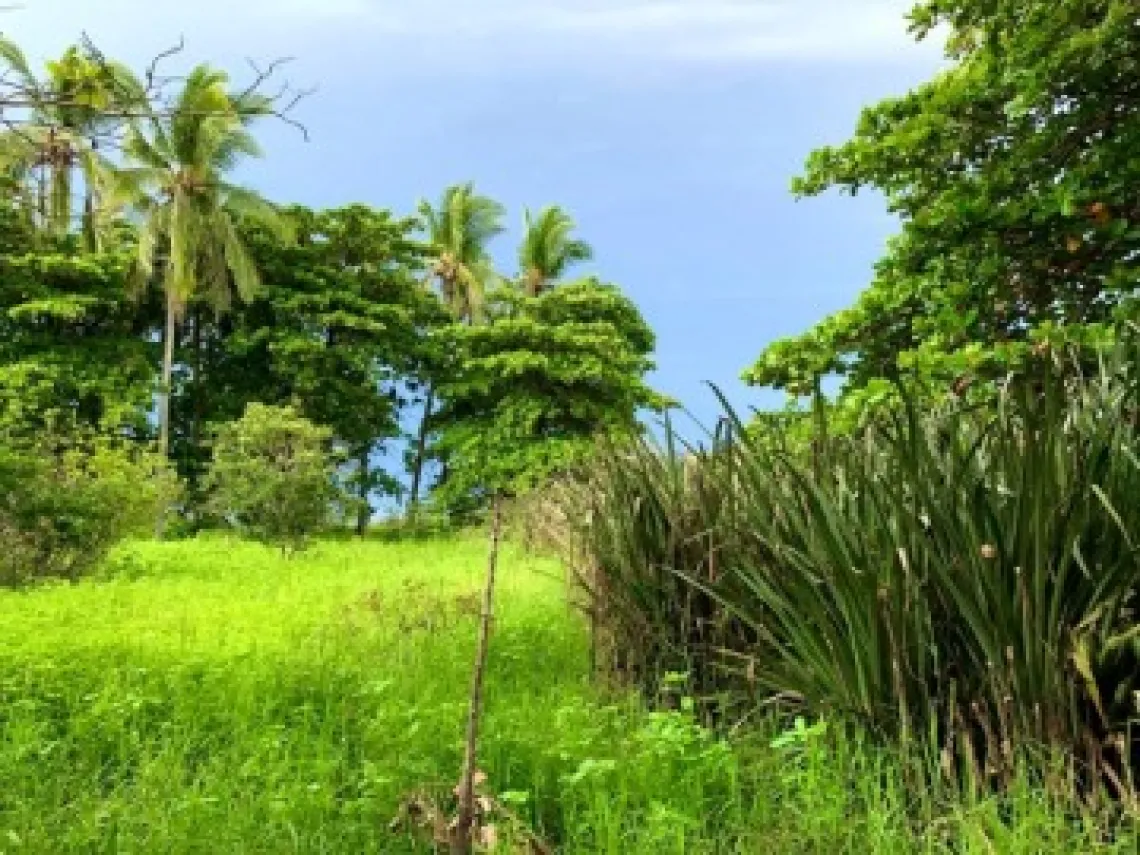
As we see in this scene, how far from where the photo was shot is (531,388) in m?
27.2

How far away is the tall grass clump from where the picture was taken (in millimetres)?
2936

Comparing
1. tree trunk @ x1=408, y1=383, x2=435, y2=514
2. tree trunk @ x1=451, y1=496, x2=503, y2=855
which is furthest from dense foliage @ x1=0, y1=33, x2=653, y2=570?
tree trunk @ x1=451, y1=496, x2=503, y2=855

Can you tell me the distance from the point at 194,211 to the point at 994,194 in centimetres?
2114

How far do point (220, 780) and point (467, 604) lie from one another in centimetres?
389

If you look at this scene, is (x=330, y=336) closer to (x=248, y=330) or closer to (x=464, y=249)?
(x=248, y=330)

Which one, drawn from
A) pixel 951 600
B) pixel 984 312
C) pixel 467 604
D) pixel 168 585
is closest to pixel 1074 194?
pixel 984 312

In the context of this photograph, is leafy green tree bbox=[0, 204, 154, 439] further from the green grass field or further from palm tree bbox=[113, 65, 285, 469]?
the green grass field

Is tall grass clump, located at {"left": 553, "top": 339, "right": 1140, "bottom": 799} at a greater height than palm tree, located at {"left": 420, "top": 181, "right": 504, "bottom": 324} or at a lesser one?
lesser

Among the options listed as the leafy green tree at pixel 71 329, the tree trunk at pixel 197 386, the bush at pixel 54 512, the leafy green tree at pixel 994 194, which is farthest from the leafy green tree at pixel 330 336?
the leafy green tree at pixel 994 194

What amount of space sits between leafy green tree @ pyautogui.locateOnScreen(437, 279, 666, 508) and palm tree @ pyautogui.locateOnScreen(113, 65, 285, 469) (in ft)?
18.0

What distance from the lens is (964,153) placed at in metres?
7.25

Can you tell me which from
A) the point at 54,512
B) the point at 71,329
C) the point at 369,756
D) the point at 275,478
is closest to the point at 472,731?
the point at 369,756

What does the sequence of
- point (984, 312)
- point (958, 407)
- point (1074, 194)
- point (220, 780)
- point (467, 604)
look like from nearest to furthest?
point (958, 407) < point (220, 780) < point (1074, 194) < point (984, 312) < point (467, 604)

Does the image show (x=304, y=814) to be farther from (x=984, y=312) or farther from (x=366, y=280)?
(x=366, y=280)
